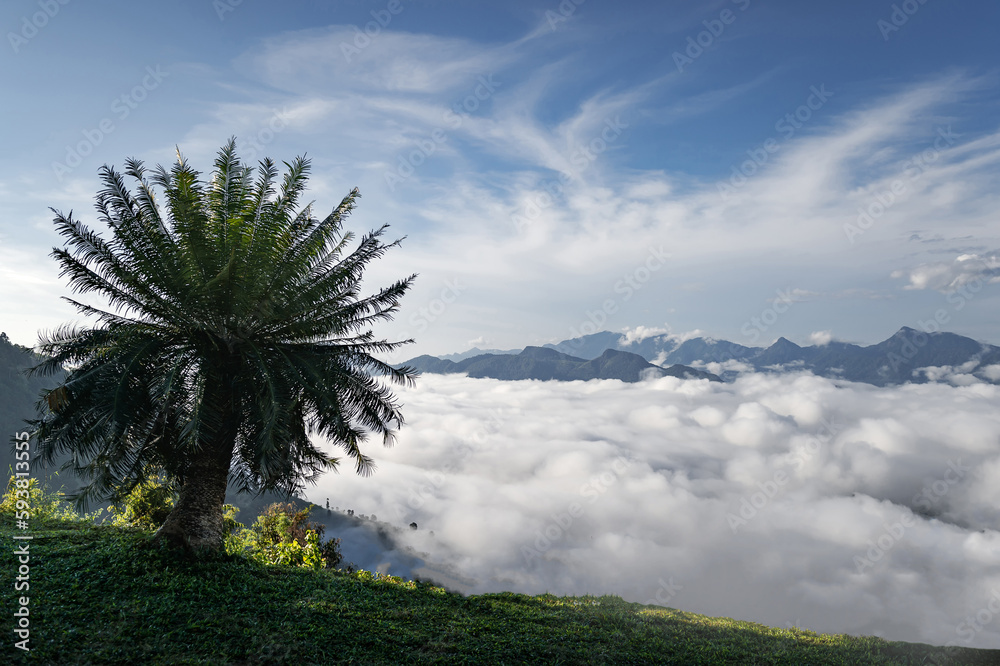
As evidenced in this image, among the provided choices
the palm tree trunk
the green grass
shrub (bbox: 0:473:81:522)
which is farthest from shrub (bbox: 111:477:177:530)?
the palm tree trunk

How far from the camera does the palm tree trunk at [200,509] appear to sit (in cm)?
1338

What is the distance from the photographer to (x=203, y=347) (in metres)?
13.4

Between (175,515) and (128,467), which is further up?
(128,467)

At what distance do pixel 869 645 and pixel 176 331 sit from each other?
20274 millimetres

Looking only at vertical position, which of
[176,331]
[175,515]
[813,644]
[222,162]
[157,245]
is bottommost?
[813,644]

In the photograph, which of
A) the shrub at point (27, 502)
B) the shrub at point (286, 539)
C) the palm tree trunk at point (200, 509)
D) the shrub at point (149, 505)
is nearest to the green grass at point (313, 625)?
the palm tree trunk at point (200, 509)

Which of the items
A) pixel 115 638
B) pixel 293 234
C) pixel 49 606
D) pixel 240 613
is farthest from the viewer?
pixel 293 234

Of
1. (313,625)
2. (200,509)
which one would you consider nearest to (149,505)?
(200,509)

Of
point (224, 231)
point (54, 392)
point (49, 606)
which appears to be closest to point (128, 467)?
point (54, 392)

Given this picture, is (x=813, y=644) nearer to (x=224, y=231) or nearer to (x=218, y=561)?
(x=218, y=561)

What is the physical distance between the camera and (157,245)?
1327cm

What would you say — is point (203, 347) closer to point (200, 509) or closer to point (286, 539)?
point (200, 509)

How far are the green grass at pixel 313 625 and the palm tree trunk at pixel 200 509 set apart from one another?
1.73ft

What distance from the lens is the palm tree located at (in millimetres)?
12594
